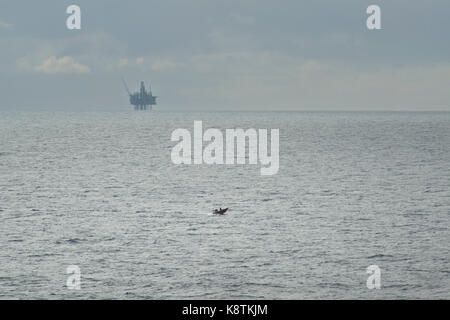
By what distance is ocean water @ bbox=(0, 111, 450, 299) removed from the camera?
43.5 m

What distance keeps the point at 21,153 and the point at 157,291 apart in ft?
381

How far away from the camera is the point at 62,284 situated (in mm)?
43469

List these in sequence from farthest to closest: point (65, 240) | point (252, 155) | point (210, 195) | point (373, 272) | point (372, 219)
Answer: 1. point (252, 155)
2. point (210, 195)
3. point (372, 219)
4. point (65, 240)
5. point (373, 272)

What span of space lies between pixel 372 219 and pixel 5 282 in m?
39.5

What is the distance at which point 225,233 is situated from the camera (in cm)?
5953

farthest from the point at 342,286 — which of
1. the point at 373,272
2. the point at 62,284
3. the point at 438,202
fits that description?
the point at 438,202

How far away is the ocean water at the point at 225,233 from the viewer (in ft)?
143

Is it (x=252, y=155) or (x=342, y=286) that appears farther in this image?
(x=252, y=155)

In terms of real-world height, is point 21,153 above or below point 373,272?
above

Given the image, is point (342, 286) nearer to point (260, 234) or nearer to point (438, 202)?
point (260, 234)

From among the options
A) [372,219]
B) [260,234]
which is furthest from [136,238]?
[372,219]

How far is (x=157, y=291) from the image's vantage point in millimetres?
42281
